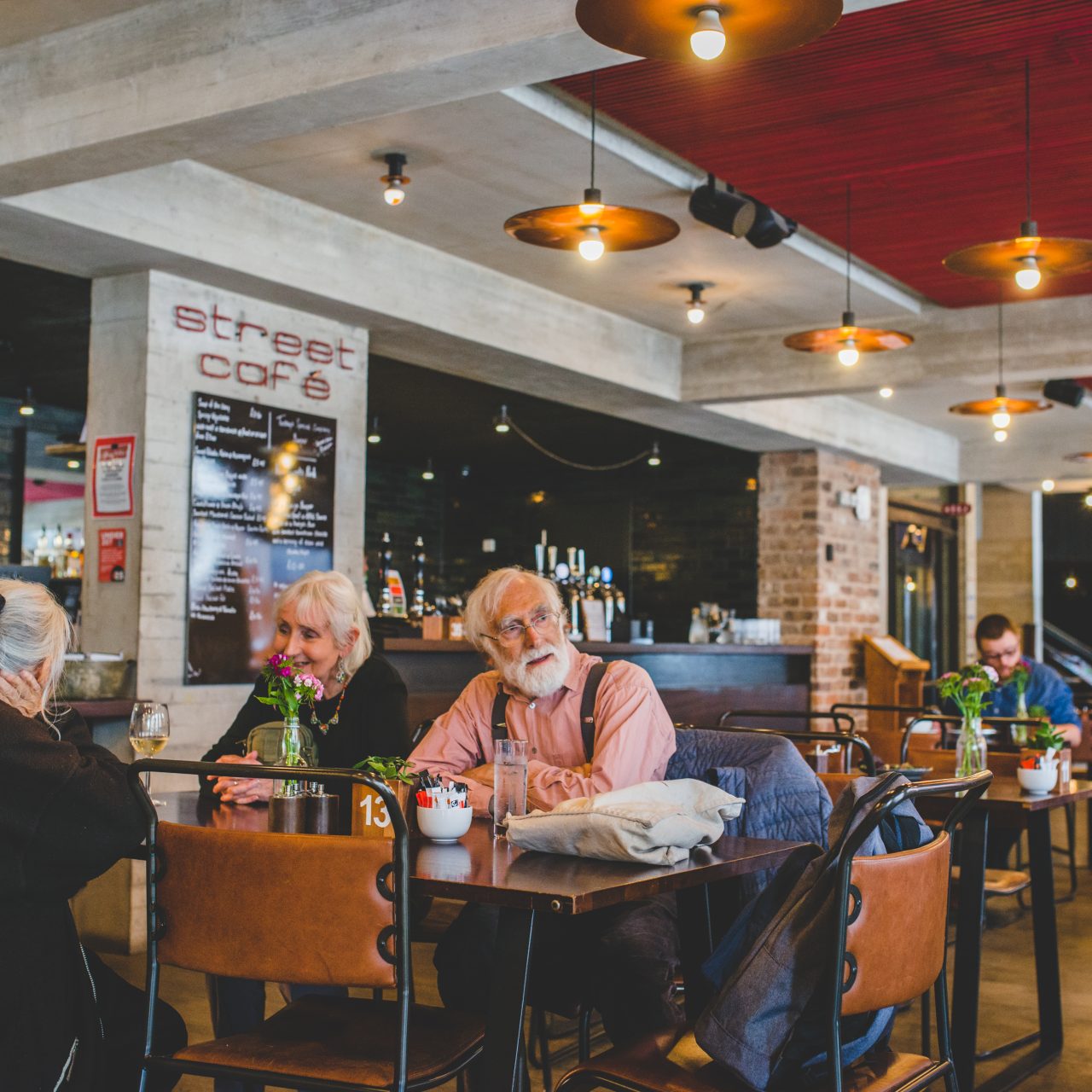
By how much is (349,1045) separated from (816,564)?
8240 mm

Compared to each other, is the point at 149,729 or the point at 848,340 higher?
the point at 848,340

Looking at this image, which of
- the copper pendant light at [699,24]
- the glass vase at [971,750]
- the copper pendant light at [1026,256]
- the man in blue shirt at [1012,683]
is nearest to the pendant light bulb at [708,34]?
the copper pendant light at [699,24]

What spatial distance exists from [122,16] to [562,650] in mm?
2405

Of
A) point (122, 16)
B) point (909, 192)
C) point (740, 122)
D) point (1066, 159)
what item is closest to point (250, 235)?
point (122, 16)

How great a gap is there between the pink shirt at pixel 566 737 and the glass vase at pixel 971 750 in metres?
1.25

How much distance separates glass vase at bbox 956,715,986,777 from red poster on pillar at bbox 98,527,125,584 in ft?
10.7

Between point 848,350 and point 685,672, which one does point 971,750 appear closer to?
point 848,350

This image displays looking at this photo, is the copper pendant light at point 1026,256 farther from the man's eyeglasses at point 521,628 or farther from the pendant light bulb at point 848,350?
the man's eyeglasses at point 521,628

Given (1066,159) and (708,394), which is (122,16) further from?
(708,394)

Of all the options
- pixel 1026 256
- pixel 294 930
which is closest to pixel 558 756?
pixel 294 930

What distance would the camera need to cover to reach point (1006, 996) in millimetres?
4316

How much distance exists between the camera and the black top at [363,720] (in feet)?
10.7

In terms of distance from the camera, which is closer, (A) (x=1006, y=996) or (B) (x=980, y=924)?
(B) (x=980, y=924)

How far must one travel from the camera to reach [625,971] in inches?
98.9
